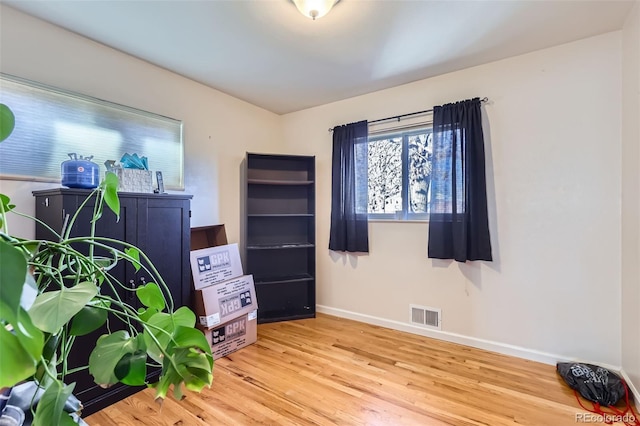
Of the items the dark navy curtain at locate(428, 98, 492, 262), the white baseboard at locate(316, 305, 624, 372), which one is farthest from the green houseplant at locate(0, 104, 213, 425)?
the white baseboard at locate(316, 305, 624, 372)

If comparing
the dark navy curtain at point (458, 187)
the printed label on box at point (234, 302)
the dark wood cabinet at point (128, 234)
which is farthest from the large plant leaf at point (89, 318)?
the dark navy curtain at point (458, 187)

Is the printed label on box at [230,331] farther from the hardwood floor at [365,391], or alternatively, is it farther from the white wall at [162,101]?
the white wall at [162,101]

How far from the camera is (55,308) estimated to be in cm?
A: 40

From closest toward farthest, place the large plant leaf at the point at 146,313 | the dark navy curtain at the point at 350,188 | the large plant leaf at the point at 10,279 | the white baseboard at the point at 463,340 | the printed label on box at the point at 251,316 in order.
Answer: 1. the large plant leaf at the point at 10,279
2. the large plant leaf at the point at 146,313
3. the white baseboard at the point at 463,340
4. the printed label on box at the point at 251,316
5. the dark navy curtain at the point at 350,188

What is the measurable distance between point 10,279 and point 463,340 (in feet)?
10.00

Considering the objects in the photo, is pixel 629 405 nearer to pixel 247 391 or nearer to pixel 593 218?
pixel 593 218

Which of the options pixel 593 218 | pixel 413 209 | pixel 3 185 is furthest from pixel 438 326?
pixel 3 185

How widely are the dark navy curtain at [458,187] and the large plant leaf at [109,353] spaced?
2545 mm

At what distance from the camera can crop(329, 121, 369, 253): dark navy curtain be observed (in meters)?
3.12

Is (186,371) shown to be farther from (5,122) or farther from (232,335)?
(232,335)

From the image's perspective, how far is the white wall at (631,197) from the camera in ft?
5.89

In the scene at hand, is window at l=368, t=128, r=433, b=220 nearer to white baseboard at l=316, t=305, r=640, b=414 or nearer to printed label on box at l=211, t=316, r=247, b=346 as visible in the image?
white baseboard at l=316, t=305, r=640, b=414

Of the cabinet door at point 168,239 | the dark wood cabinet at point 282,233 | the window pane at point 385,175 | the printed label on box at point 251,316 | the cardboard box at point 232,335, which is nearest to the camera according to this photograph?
the cabinet door at point 168,239
